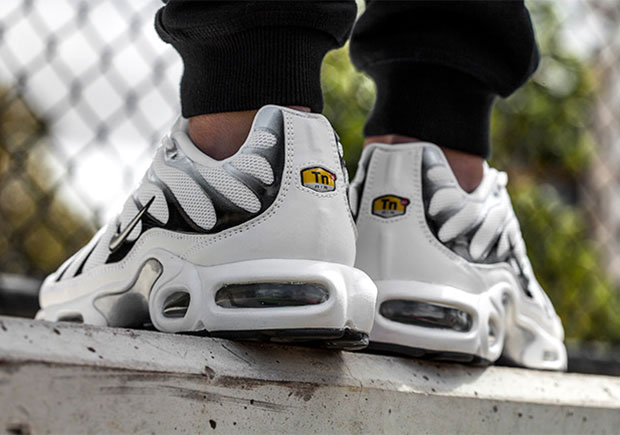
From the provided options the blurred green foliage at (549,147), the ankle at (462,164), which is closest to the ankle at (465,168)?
the ankle at (462,164)

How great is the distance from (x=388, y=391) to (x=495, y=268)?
234 millimetres

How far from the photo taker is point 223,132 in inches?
26.9

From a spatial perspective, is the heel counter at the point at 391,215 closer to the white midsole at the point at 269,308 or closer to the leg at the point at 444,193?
the leg at the point at 444,193

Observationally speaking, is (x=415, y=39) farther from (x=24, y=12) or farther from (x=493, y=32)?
(x=24, y=12)

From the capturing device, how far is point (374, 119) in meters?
0.88

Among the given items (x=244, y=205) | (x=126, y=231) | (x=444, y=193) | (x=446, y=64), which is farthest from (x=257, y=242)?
(x=446, y=64)

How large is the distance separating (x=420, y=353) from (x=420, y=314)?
1.6 inches

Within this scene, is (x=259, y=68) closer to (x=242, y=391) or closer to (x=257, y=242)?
(x=257, y=242)

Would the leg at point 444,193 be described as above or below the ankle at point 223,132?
below

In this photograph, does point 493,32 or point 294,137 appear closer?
point 294,137

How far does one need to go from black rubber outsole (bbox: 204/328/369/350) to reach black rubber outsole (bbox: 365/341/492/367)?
0.11 m

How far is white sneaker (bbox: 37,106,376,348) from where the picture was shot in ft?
1.97

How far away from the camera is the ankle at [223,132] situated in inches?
26.7

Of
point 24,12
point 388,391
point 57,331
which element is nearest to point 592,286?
point 24,12
